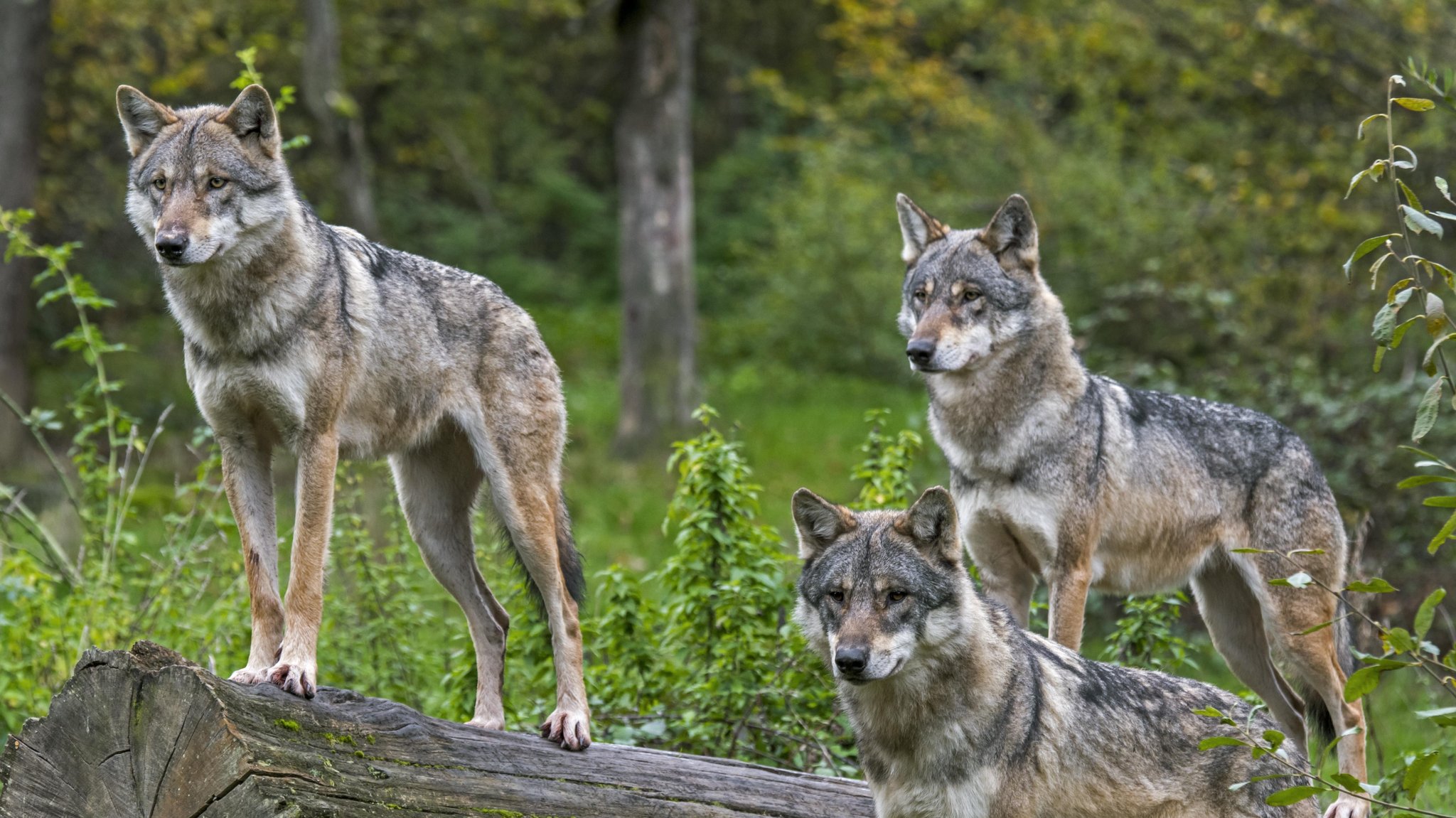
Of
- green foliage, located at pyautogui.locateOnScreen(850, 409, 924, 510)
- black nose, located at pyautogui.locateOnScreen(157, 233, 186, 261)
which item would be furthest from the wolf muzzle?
green foliage, located at pyautogui.locateOnScreen(850, 409, 924, 510)

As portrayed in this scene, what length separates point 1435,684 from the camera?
30.7ft

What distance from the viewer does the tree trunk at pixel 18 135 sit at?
16.0 meters

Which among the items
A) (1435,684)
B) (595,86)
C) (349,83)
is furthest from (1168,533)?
(595,86)

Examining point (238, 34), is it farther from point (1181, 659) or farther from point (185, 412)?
point (1181, 659)

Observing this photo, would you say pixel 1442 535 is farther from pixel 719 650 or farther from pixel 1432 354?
Answer: pixel 719 650

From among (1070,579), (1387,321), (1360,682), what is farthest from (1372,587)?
(1070,579)

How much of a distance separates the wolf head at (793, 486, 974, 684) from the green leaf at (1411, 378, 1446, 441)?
1.65 m

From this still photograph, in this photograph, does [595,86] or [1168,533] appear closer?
[1168,533]

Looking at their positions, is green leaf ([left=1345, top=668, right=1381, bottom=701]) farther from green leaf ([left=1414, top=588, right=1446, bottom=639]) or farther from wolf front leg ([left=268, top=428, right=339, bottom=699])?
wolf front leg ([left=268, top=428, right=339, bottom=699])

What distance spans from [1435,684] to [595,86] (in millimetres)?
23079

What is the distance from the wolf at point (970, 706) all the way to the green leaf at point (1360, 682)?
1.11 meters

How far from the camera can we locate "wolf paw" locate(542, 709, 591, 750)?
539cm

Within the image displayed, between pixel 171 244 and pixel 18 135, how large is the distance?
13.3 metres

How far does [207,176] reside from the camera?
16.4ft
